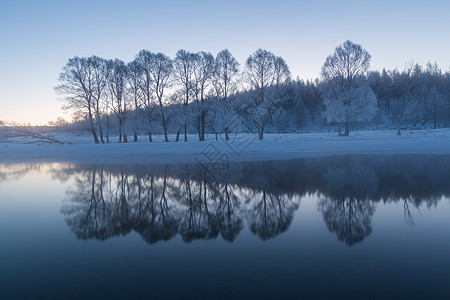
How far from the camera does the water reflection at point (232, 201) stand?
562cm

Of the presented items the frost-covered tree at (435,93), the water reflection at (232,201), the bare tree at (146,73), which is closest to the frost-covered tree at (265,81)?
the bare tree at (146,73)

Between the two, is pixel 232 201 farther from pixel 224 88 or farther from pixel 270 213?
pixel 224 88

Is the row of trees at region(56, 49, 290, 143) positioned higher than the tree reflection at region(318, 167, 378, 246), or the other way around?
the row of trees at region(56, 49, 290, 143)

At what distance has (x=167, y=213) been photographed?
6.68 metres

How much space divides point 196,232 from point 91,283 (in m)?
2.26

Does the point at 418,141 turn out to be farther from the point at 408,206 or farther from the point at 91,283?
the point at 91,283

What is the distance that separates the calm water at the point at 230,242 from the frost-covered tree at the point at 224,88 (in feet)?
75.1

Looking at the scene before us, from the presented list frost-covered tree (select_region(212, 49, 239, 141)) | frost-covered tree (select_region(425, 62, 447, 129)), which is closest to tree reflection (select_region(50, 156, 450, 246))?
frost-covered tree (select_region(212, 49, 239, 141))

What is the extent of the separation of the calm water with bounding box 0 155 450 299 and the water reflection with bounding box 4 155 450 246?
4 centimetres

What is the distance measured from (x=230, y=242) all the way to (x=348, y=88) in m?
36.5

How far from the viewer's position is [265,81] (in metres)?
32.3

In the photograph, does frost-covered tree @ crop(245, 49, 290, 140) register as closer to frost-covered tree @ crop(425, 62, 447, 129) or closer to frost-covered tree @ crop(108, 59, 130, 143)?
frost-covered tree @ crop(108, 59, 130, 143)

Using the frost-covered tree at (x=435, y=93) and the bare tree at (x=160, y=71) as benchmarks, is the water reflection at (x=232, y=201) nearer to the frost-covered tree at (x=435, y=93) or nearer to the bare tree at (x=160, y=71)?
the bare tree at (x=160, y=71)

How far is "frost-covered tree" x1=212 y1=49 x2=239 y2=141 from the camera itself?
31.3m
